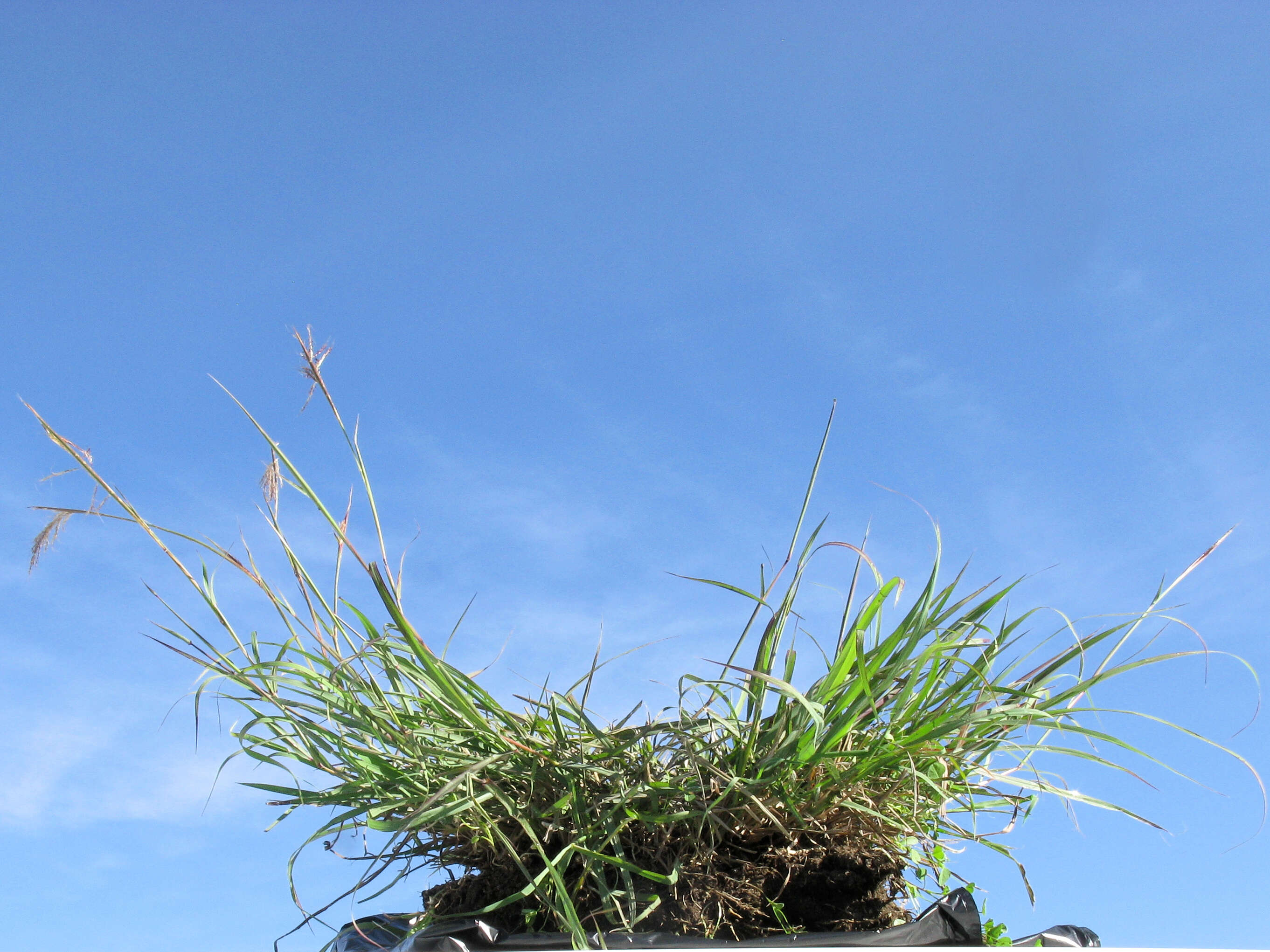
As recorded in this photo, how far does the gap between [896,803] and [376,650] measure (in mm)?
976

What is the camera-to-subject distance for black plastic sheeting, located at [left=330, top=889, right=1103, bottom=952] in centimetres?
141

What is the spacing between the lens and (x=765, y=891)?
161cm

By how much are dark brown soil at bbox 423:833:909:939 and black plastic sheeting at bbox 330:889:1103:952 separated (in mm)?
38

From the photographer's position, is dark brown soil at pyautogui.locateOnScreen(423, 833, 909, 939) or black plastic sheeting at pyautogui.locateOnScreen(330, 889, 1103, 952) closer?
black plastic sheeting at pyautogui.locateOnScreen(330, 889, 1103, 952)

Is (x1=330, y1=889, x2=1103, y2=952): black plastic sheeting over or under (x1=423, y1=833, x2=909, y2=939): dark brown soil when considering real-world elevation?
under

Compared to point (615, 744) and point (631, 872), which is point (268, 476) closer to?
point (615, 744)

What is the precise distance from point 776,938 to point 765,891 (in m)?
0.17

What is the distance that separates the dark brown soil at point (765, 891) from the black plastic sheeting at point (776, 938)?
0.04 metres

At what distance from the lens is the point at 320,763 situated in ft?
5.56

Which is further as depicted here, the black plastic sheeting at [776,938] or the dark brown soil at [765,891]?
the dark brown soil at [765,891]

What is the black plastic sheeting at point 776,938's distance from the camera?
1.41 meters

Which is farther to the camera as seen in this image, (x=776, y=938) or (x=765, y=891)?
(x=765, y=891)

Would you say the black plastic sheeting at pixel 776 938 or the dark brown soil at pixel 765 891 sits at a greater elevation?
the dark brown soil at pixel 765 891

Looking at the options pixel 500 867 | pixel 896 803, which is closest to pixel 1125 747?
pixel 896 803
